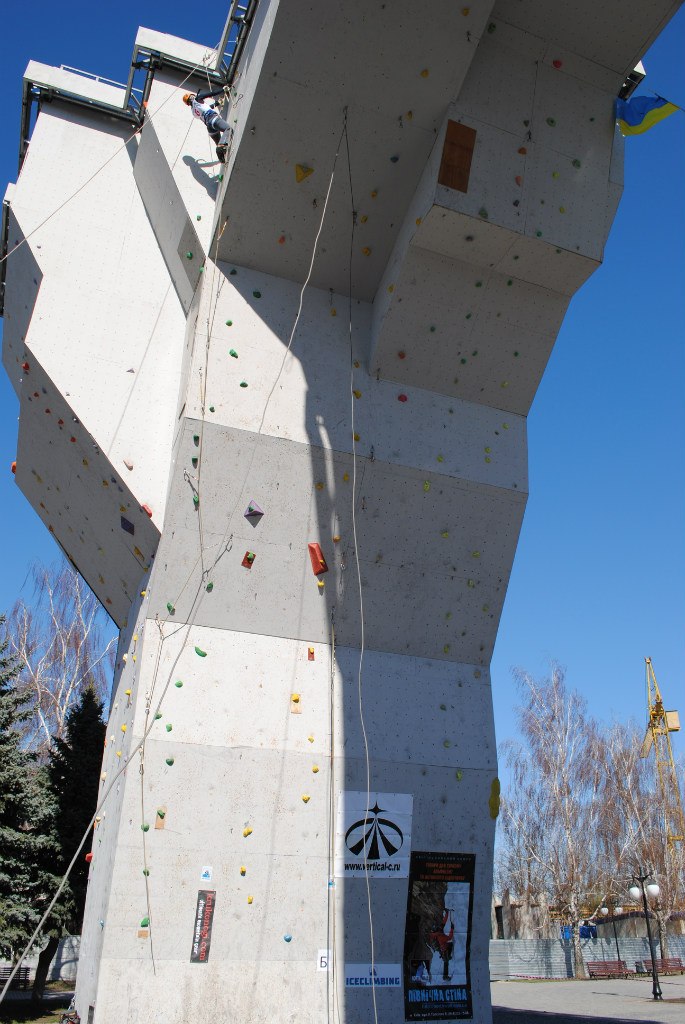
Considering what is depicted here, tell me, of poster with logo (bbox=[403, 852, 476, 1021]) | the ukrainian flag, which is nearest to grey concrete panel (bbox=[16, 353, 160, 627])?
poster with logo (bbox=[403, 852, 476, 1021])

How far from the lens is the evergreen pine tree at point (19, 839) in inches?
410

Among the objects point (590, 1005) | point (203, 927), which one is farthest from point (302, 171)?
point (590, 1005)

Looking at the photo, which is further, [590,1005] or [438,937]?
[590,1005]

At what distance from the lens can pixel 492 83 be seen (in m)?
6.46

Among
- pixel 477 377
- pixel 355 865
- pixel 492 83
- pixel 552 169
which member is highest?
pixel 492 83

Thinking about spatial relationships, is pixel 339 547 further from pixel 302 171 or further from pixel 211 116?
pixel 211 116

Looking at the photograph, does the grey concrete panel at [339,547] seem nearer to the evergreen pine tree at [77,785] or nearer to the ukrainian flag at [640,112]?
the ukrainian flag at [640,112]

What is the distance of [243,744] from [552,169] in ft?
17.8

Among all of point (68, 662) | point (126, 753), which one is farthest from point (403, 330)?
point (68, 662)

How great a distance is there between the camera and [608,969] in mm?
23641

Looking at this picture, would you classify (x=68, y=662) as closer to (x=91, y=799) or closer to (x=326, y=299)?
(x=91, y=799)

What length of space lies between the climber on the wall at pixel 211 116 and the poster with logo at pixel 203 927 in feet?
19.8

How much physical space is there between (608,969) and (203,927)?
22.6m

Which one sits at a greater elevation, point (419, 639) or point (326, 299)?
point (326, 299)
